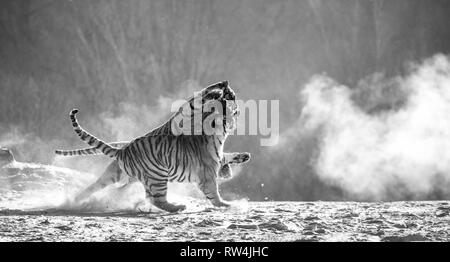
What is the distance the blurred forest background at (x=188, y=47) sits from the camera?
3078cm

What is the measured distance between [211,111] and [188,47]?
25.2 m

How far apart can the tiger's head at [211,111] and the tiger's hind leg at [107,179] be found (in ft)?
3.15

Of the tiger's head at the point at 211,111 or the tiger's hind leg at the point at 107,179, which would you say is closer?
the tiger's head at the point at 211,111

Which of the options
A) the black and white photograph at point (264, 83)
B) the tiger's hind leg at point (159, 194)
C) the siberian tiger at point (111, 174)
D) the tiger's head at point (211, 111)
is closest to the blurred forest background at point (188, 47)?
the black and white photograph at point (264, 83)

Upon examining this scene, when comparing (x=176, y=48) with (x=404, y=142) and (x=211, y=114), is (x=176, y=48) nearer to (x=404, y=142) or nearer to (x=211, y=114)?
(x=404, y=142)

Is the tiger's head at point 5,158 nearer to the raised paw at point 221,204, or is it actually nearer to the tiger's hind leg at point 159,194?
the tiger's hind leg at point 159,194

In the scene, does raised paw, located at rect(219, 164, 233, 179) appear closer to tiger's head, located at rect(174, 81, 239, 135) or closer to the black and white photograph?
tiger's head, located at rect(174, 81, 239, 135)

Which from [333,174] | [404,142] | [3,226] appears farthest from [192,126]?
[333,174]

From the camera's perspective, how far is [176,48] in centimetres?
3269

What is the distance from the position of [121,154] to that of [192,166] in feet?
2.74

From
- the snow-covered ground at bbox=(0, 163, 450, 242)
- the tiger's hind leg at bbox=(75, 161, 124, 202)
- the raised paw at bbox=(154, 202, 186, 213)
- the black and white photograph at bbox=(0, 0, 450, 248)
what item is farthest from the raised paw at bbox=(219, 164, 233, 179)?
the black and white photograph at bbox=(0, 0, 450, 248)

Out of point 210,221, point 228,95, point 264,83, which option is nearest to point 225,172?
point 228,95

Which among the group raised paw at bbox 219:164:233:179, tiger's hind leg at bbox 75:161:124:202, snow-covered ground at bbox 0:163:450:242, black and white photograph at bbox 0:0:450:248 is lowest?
snow-covered ground at bbox 0:163:450:242

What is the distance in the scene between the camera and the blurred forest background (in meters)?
30.8
